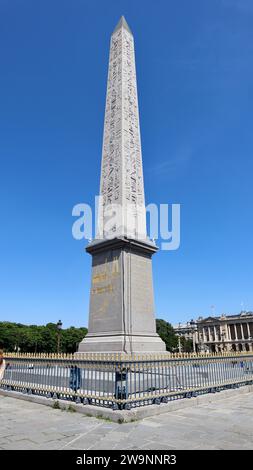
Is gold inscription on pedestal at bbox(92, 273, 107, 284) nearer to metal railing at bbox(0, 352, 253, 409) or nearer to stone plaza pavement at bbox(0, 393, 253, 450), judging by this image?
metal railing at bbox(0, 352, 253, 409)

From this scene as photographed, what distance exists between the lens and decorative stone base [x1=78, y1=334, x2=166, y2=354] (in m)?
12.4

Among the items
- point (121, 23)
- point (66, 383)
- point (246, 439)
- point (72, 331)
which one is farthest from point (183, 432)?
point (72, 331)

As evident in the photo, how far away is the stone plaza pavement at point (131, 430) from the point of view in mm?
5062

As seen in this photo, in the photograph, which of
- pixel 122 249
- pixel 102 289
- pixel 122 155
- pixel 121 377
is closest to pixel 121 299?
pixel 102 289

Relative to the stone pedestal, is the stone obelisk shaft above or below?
above

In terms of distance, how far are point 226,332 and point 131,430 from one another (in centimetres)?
10763

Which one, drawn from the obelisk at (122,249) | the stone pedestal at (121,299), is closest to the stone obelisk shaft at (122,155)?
the obelisk at (122,249)

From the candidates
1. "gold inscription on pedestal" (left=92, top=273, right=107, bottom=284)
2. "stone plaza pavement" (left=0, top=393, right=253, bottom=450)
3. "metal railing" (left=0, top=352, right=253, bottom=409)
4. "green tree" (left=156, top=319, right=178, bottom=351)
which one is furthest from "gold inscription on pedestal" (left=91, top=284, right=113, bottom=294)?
"green tree" (left=156, top=319, right=178, bottom=351)

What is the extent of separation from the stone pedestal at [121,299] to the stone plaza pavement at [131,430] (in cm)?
492

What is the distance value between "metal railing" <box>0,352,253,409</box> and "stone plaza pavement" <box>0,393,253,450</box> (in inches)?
25.3

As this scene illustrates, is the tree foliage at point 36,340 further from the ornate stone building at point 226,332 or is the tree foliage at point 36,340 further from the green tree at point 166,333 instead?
the ornate stone building at point 226,332

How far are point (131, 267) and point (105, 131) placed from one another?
849 centimetres

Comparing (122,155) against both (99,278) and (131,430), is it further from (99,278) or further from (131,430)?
(131,430)

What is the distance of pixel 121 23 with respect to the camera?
2252cm
